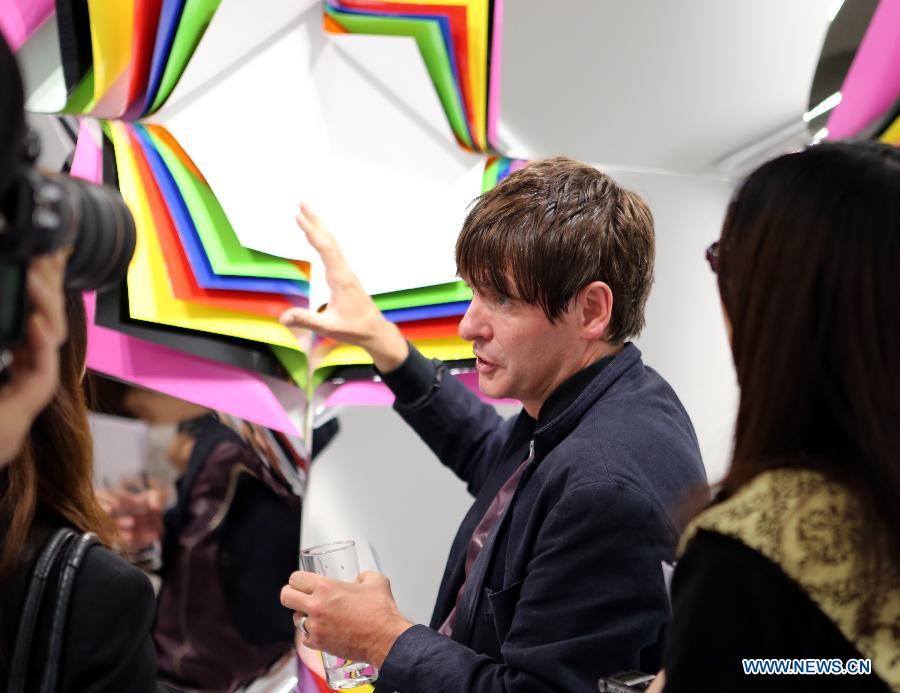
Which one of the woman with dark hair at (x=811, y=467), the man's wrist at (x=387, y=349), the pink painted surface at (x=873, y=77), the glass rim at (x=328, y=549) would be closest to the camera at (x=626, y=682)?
the woman with dark hair at (x=811, y=467)

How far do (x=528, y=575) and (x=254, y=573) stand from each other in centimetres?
67

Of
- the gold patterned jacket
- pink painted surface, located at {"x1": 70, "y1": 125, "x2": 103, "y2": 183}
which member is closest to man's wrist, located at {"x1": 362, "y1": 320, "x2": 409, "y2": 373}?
pink painted surface, located at {"x1": 70, "y1": 125, "x2": 103, "y2": 183}

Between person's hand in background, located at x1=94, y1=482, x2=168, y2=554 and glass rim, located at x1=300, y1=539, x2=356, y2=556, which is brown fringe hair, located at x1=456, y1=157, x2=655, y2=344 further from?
person's hand in background, located at x1=94, y1=482, x2=168, y2=554

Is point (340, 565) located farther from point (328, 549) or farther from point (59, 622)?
point (59, 622)

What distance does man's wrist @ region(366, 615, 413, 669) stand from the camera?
1.13 m

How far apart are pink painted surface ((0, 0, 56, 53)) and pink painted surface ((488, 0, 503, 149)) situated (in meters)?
0.74

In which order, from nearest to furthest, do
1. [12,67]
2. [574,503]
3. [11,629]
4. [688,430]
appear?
1. [12,67]
2. [11,629]
3. [574,503]
4. [688,430]

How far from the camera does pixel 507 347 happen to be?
1.26 metres

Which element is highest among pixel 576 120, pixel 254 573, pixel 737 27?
pixel 737 27

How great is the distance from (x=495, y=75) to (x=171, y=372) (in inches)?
30.5

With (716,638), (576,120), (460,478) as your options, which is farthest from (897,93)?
(716,638)

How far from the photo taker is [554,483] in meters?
1.11

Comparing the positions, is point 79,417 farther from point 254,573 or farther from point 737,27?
point 737,27
